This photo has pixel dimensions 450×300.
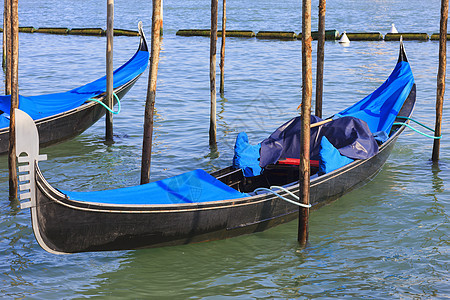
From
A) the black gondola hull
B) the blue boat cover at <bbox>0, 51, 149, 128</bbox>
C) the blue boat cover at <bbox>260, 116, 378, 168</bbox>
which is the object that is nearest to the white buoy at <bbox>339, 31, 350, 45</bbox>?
the blue boat cover at <bbox>0, 51, 149, 128</bbox>

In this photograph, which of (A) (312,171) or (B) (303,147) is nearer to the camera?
(B) (303,147)

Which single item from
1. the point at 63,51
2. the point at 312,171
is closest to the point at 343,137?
the point at 312,171

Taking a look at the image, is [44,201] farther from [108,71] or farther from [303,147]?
[108,71]

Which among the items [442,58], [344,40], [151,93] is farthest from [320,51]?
[344,40]

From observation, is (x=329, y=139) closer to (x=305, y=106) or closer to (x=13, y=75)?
(x=305, y=106)

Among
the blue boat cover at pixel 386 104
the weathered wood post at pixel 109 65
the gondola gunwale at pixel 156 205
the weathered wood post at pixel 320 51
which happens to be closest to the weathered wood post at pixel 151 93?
the gondola gunwale at pixel 156 205

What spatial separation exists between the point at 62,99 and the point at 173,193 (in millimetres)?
4759

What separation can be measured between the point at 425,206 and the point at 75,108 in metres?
5.58

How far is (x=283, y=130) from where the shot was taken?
25.4 feet

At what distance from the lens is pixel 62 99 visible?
9.86 meters

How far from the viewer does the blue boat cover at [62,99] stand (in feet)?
29.7

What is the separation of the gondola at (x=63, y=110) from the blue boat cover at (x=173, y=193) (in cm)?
359

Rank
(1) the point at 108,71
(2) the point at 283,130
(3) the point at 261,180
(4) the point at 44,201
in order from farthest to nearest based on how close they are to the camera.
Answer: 1. (1) the point at 108,71
2. (2) the point at 283,130
3. (3) the point at 261,180
4. (4) the point at 44,201

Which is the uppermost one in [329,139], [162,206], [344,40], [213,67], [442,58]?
[344,40]
